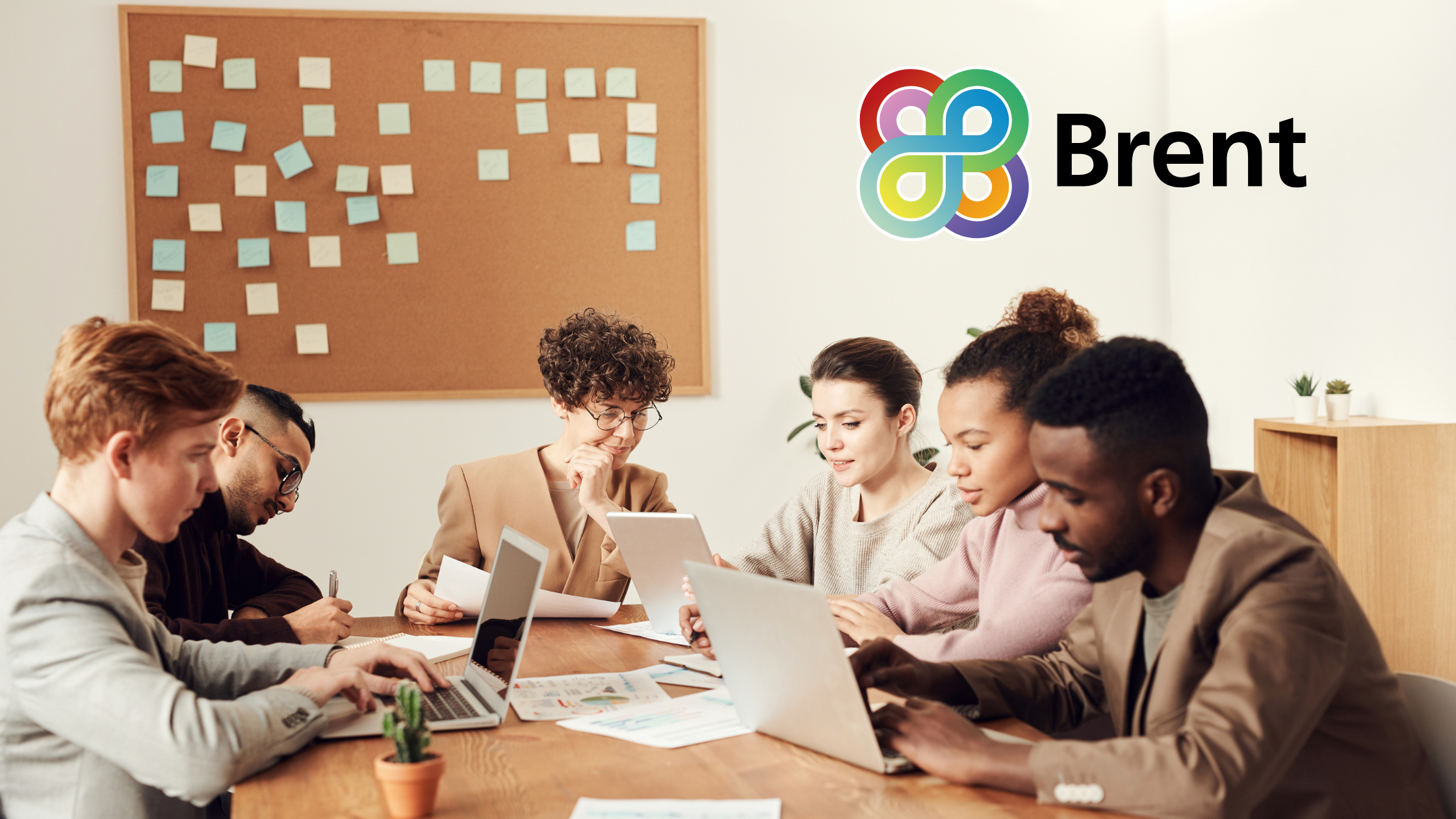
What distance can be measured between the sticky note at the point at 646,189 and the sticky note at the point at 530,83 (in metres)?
0.42

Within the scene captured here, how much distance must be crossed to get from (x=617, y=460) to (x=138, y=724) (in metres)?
1.41

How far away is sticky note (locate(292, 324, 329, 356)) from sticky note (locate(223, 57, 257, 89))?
31.0 inches

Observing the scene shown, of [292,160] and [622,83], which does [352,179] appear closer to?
[292,160]

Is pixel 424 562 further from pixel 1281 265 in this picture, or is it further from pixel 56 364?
pixel 1281 265

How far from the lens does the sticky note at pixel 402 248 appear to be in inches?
140

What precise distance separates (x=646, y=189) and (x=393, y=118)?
2.83 feet

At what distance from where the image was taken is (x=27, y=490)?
11.2ft

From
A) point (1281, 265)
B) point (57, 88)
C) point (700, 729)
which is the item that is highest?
point (57, 88)

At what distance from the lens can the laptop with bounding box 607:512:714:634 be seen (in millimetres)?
1792

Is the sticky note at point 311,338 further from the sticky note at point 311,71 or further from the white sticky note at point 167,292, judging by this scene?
the sticky note at point 311,71

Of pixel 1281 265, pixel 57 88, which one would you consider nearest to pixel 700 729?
pixel 1281 265

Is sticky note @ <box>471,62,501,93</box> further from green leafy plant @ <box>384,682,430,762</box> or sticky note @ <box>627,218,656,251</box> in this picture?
green leafy plant @ <box>384,682,430,762</box>

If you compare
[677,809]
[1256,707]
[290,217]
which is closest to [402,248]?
[290,217]

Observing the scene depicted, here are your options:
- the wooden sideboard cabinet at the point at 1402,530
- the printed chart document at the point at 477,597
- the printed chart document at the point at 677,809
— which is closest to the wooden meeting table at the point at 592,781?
the printed chart document at the point at 677,809
